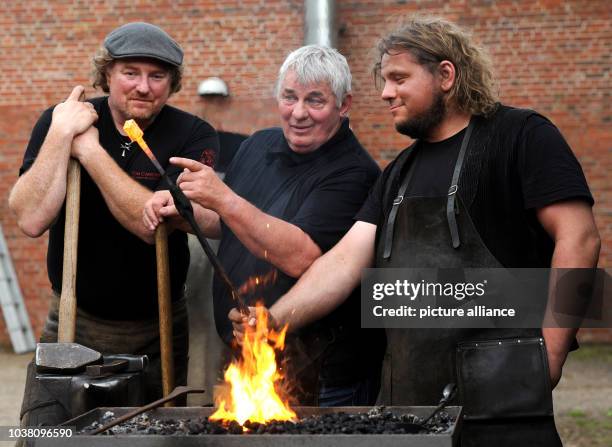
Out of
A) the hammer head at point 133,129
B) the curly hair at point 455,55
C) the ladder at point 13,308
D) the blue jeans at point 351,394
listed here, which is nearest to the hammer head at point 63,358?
the hammer head at point 133,129

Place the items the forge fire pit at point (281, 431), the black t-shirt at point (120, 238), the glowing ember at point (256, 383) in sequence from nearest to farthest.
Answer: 1. the forge fire pit at point (281, 431)
2. the glowing ember at point (256, 383)
3. the black t-shirt at point (120, 238)

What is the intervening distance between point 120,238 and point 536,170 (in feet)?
5.13

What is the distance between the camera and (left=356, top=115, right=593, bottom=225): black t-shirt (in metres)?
3.15

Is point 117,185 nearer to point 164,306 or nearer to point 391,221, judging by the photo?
point 164,306

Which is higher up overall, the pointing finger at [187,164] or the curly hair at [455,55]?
the curly hair at [455,55]

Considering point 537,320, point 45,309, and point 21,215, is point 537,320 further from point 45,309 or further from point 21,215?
point 45,309

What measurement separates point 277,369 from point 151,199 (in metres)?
0.73

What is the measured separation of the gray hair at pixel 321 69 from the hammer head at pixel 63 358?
46.2 inches

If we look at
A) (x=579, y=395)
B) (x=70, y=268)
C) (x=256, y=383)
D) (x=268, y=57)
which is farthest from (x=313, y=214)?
(x=268, y=57)

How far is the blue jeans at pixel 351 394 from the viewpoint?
12.3 feet

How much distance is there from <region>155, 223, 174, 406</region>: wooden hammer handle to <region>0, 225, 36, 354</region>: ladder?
26.7 feet

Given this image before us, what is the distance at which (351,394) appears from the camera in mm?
3787

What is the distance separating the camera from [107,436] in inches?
104

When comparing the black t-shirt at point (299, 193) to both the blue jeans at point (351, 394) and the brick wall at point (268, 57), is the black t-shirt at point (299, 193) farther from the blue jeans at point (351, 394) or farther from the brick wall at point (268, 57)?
the brick wall at point (268, 57)
